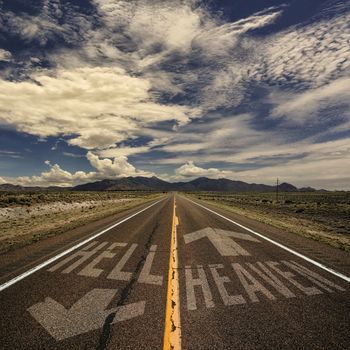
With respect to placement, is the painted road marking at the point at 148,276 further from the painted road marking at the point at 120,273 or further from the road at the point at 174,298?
the painted road marking at the point at 120,273

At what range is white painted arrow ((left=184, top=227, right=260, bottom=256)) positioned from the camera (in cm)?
959

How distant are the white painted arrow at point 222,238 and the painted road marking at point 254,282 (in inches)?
61.1

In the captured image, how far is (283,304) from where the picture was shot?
5.32m

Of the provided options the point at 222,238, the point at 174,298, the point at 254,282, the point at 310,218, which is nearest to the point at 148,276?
the point at 174,298

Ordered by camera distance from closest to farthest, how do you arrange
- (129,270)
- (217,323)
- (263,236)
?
(217,323) < (129,270) < (263,236)

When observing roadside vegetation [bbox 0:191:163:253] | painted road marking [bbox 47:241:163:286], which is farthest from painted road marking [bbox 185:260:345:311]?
roadside vegetation [bbox 0:191:163:253]

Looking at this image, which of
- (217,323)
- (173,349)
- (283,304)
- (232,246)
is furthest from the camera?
(232,246)

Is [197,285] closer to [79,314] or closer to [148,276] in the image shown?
[148,276]

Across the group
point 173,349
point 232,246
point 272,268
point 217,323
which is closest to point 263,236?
point 232,246

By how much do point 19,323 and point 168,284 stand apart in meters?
2.93

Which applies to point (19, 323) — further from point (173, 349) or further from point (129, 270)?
point (129, 270)

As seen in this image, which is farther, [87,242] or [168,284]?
[87,242]

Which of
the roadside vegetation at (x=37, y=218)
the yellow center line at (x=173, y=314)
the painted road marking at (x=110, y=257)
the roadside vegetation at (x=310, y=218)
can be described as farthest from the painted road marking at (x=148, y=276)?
the roadside vegetation at (x=310, y=218)

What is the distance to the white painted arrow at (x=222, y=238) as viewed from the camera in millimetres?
9594
